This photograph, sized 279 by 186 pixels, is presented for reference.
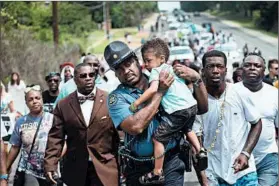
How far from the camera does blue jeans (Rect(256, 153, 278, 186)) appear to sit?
659cm

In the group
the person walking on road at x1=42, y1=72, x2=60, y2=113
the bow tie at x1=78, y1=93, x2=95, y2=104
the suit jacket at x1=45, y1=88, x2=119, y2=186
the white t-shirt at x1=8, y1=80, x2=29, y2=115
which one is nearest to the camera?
the suit jacket at x1=45, y1=88, x2=119, y2=186

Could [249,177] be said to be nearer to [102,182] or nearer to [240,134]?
[240,134]

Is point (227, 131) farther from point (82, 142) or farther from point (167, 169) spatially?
point (82, 142)

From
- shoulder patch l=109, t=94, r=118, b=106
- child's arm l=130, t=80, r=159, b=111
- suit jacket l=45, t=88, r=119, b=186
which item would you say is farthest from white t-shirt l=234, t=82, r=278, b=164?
child's arm l=130, t=80, r=159, b=111

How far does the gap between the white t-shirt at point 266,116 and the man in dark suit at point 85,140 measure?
1.33 metres

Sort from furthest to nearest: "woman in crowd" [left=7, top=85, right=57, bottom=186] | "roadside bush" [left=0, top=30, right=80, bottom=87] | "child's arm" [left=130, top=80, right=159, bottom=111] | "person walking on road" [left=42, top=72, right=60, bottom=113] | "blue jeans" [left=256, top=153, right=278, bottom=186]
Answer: "roadside bush" [left=0, top=30, right=80, bottom=87] < "person walking on road" [left=42, top=72, right=60, bottom=113] < "woman in crowd" [left=7, top=85, right=57, bottom=186] < "blue jeans" [left=256, top=153, right=278, bottom=186] < "child's arm" [left=130, top=80, right=159, bottom=111]

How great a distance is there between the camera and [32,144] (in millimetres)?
7066

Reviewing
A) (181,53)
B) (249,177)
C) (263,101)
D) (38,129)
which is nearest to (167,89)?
(249,177)

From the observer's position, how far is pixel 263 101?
6711mm

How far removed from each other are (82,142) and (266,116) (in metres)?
1.76

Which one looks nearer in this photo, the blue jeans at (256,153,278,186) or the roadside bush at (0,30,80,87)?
the blue jeans at (256,153,278,186)

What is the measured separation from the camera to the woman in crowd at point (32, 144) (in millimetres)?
7050

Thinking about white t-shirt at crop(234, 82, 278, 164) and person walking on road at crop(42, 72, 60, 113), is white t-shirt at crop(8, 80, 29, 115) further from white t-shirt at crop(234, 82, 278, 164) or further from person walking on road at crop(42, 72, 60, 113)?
white t-shirt at crop(234, 82, 278, 164)

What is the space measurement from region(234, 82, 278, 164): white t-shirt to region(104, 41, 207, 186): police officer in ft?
5.73
